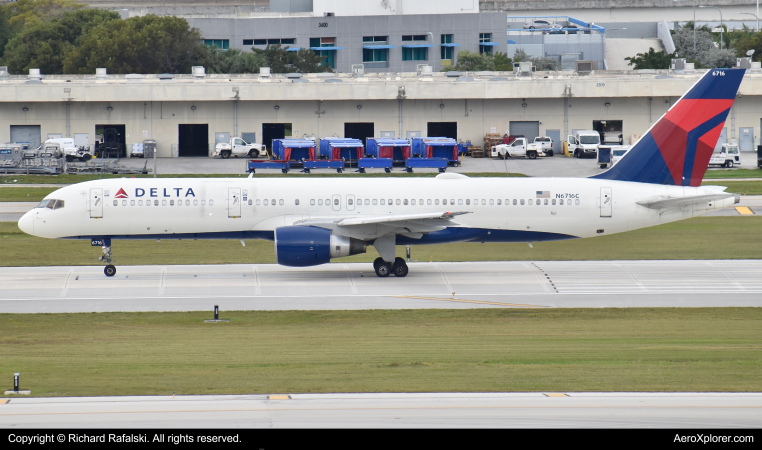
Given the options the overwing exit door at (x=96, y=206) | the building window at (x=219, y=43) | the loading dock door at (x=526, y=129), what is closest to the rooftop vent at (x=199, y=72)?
the loading dock door at (x=526, y=129)

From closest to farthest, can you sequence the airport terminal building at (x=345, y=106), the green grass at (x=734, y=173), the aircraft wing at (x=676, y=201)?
the aircraft wing at (x=676, y=201)
the green grass at (x=734, y=173)
the airport terminal building at (x=345, y=106)

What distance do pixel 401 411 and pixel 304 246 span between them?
18.5 meters

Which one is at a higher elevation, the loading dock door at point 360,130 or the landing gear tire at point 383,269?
the loading dock door at point 360,130

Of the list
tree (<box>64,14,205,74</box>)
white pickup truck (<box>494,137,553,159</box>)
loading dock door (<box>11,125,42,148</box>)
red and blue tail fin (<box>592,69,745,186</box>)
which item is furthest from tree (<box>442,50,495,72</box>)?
red and blue tail fin (<box>592,69,745,186</box>)

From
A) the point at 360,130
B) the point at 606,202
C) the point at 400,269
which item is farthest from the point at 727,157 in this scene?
the point at 400,269

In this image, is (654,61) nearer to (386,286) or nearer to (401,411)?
(386,286)

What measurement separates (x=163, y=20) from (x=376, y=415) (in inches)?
4620

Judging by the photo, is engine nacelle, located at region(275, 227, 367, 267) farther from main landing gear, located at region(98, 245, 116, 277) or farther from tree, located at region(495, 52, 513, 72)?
tree, located at region(495, 52, 513, 72)

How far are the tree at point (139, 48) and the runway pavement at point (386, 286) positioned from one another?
88.0m

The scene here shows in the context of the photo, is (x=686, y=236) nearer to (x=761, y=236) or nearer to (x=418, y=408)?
(x=761, y=236)

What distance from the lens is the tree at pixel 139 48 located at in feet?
397

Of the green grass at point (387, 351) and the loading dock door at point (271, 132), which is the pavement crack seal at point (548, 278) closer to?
the green grass at point (387, 351)

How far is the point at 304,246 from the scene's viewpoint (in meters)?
35.2

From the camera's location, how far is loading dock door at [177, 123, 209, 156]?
92.7 meters
